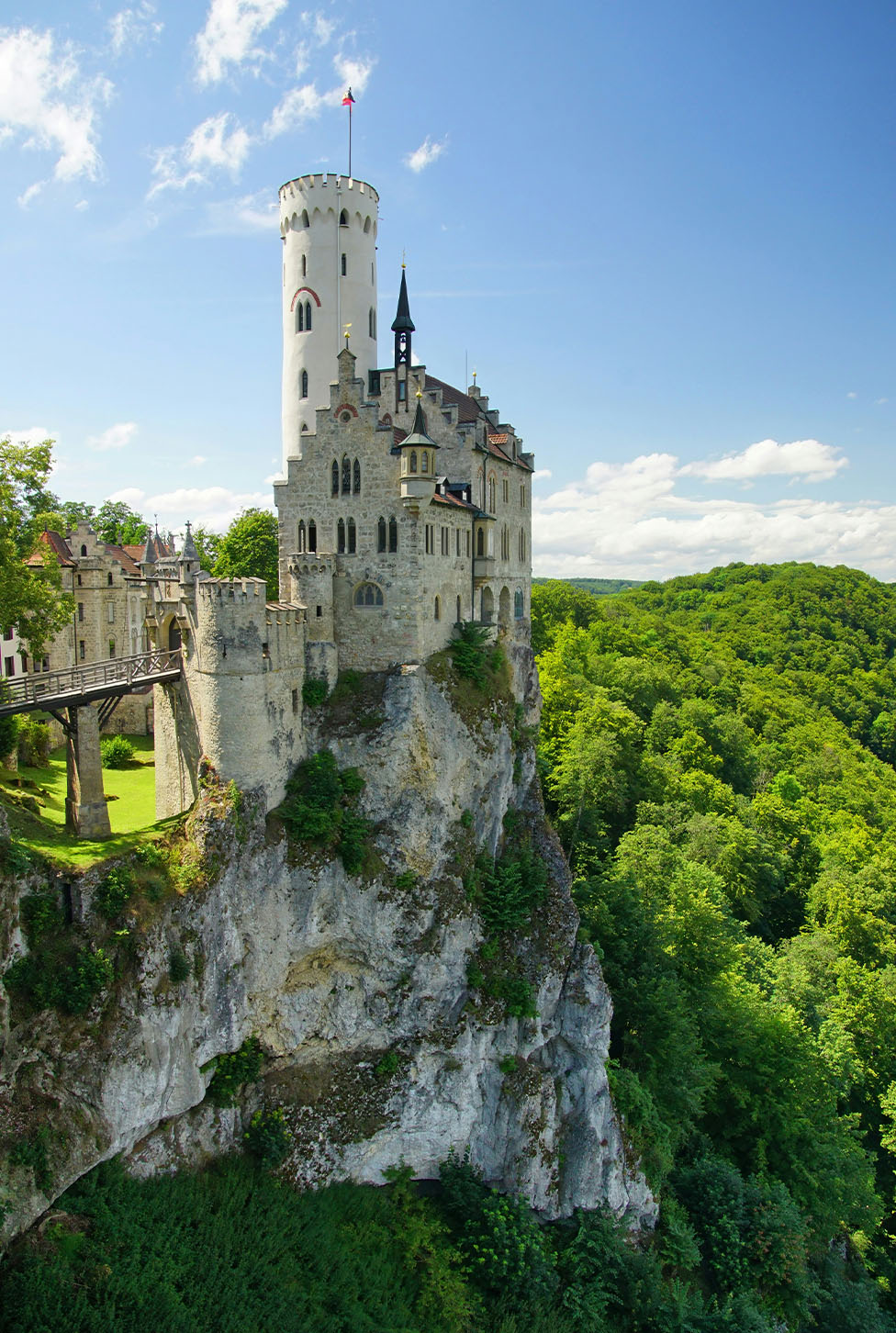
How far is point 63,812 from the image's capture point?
95.8 ft

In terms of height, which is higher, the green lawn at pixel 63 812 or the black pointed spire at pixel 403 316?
the black pointed spire at pixel 403 316

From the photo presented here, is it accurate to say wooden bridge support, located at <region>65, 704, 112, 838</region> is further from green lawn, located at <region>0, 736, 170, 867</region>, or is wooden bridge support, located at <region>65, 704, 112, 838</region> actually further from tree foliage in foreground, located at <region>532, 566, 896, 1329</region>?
tree foliage in foreground, located at <region>532, 566, 896, 1329</region>

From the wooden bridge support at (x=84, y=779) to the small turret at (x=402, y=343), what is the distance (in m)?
19.1

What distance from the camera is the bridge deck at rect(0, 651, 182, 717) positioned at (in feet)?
82.4

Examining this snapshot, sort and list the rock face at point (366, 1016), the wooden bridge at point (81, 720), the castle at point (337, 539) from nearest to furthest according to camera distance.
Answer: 1. the rock face at point (366, 1016)
2. the wooden bridge at point (81, 720)
3. the castle at point (337, 539)

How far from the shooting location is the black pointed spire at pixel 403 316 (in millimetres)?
36875

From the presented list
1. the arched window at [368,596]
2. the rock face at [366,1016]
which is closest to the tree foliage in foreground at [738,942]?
the rock face at [366,1016]

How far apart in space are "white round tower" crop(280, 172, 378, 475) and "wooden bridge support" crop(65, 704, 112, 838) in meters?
16.0

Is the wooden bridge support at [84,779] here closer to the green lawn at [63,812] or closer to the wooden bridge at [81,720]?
the wooden bridge at [81,720]

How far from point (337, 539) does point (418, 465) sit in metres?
4.38

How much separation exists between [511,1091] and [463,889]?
805 cm

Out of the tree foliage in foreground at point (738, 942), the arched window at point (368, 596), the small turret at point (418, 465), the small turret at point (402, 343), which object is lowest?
the tree foliage in foreground at point (738, 942)

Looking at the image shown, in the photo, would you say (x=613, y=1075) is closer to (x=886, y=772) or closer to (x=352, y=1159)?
(x=352, y=1159)

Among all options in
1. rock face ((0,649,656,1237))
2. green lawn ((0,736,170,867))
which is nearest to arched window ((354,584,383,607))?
rock face ((0,649,656,1237))
